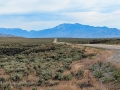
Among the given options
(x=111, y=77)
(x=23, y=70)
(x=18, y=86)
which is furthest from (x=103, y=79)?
(x=23, y=70)

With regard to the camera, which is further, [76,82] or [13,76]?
[13,76]

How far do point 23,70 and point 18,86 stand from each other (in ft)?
17.4

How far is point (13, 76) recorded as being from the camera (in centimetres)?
1839

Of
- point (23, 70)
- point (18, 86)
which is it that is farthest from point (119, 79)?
point (23, 70)

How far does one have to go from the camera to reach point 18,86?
15953mm

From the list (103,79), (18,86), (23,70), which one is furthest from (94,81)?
(23,70)

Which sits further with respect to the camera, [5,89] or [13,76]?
[13,76]

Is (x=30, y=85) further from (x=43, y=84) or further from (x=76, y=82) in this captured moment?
(x=76, y=82)

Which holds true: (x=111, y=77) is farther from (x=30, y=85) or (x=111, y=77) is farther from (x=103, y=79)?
(x=30, y=85)

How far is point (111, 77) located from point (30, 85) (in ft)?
17.0

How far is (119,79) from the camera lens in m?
15.3

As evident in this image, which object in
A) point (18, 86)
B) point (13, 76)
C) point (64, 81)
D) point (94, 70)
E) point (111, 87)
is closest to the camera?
point (111, 87)

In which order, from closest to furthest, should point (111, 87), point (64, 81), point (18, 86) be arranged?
1. point (111, 87)
2. point (18, 86)
3. point (64, 81)

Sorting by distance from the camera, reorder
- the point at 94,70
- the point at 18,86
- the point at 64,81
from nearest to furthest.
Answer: the point at 18,86
the point at 64,81
the point at 94,70
